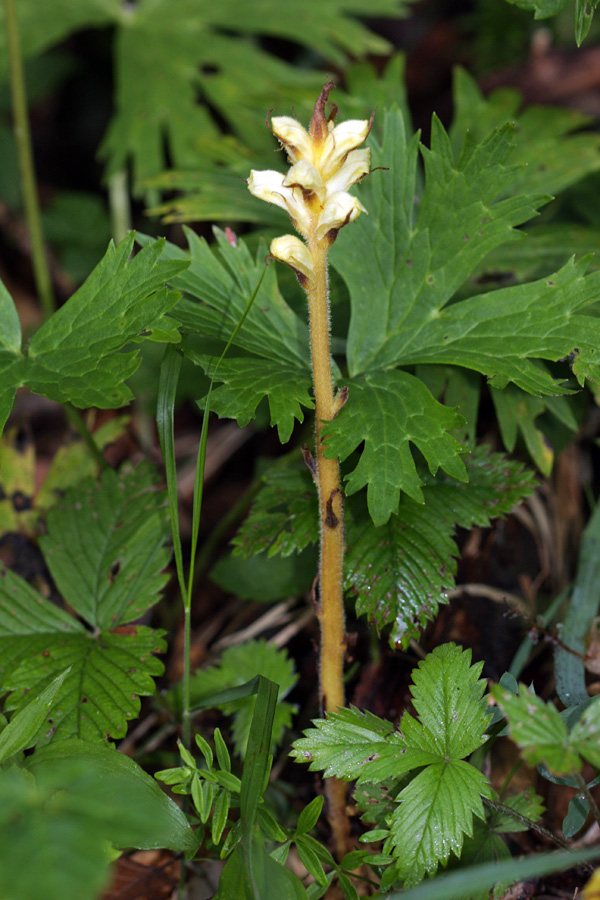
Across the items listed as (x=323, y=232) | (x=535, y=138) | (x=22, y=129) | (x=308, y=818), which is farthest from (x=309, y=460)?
(x=22, y=129)

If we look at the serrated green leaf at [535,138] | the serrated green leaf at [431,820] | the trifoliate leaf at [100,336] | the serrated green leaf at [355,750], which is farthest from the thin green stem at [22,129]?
the serrated green leaf at [431,820]

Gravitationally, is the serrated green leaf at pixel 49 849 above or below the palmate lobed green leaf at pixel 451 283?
below

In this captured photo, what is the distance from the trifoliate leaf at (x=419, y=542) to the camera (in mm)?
1440

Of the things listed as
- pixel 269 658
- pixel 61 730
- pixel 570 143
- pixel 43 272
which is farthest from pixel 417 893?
pixel 43 272

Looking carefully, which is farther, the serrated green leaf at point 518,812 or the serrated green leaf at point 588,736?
the serrated green leaf at point 518,812

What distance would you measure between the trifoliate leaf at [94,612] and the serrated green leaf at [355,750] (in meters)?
0.37

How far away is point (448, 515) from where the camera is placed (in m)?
1.55

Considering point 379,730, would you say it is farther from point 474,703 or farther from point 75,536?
point 75,536

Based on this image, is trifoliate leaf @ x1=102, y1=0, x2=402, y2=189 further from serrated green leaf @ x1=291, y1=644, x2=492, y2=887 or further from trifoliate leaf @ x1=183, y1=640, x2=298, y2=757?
serrated green leaf @ x1=291, y1=644, x2=492, y2=887

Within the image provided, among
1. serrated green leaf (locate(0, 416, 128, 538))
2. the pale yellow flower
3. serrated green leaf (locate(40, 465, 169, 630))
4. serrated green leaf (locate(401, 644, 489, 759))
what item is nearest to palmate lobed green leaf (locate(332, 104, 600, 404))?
the pale yellow flower

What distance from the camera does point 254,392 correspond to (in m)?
1.35

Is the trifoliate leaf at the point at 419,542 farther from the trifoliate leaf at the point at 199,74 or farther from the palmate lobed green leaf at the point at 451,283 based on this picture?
the trifoliate leaf at the point at 199,74

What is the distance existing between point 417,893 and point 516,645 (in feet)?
3.55

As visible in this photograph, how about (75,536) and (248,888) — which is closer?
(248,888)
